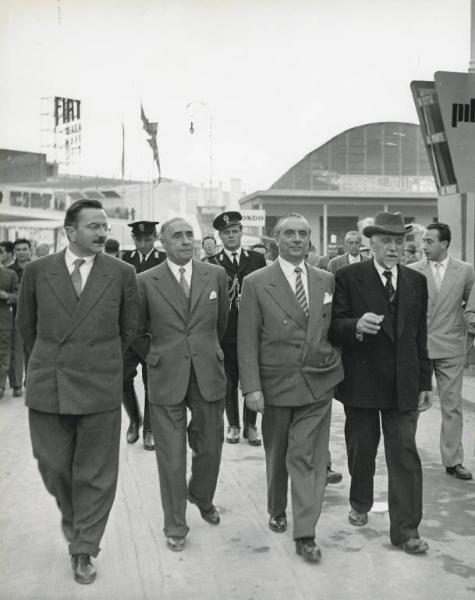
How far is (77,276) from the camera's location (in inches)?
181

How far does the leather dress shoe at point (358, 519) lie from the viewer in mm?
5305

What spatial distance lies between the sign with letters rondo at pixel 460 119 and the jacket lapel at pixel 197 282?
2.26m

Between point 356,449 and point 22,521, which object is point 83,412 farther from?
point 356,449

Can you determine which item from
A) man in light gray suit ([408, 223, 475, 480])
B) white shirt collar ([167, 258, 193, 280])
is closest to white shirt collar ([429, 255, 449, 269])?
man in light gray suit ([408, 223, 475, 480])

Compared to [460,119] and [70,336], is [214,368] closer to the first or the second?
[70,336]

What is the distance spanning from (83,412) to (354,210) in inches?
1364

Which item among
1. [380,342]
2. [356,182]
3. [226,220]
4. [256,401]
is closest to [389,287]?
[380,342]

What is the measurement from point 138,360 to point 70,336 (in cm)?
353

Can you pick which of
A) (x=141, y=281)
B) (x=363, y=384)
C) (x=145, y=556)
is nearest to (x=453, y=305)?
(x=363, y=384)

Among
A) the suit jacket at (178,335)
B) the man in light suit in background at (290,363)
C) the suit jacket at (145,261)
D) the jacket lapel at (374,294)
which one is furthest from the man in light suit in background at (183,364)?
the suit jacket at (145,261)

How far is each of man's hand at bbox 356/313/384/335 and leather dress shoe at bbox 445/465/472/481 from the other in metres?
2.31

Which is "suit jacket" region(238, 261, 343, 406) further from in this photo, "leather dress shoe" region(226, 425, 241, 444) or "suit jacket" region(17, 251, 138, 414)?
"leather dress shoe" region(226, 425, 241, 444)

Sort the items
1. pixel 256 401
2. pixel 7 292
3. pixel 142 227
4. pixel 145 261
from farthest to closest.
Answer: pixel 7 292 < pixel 145 261 < pixel 142 227 < pixel 256 401

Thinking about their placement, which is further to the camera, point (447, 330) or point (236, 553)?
point (447, 330)
